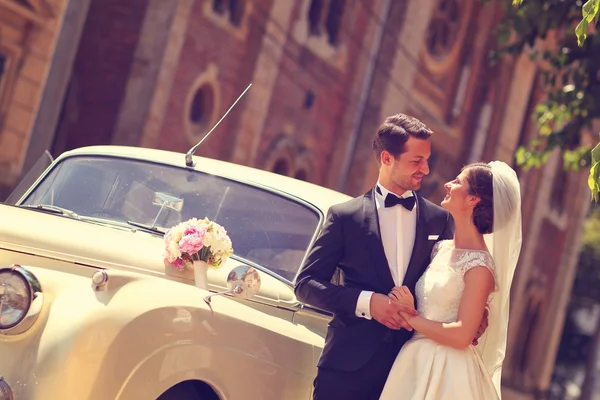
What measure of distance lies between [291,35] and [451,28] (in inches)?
310

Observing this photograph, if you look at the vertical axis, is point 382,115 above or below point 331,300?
above

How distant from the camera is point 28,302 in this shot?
4.12 meters

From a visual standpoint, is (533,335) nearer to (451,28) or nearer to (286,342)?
(451,28)

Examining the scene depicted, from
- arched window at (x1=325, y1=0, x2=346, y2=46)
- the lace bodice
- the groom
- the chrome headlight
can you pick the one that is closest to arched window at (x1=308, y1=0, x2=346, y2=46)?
arched window at (x1=325, y1=0, x2=346, y2=46)

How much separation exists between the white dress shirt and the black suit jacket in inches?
1.1

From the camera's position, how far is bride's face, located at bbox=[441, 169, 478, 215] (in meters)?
4.77

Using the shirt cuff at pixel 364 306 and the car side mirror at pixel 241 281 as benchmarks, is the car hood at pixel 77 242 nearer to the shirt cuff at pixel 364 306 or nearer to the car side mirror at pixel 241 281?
the car side mirror at pixel 241 281

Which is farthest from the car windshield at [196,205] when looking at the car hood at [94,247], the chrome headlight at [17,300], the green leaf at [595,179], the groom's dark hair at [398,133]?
the green leaf at [595,179]

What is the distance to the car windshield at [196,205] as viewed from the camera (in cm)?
530

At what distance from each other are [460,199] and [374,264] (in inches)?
19.2

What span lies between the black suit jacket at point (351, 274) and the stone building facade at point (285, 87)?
11.2 m

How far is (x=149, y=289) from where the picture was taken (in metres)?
4.30

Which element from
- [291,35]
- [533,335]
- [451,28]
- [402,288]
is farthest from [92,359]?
[533,335]

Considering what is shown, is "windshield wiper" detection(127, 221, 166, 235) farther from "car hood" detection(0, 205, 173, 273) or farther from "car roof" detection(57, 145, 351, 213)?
"car roof" detection(57, 145, 351, 213)
